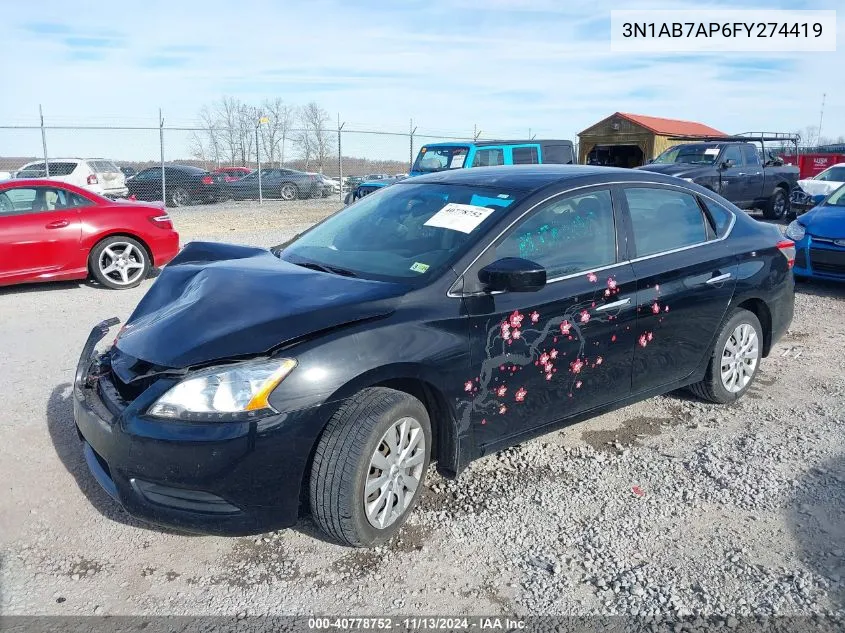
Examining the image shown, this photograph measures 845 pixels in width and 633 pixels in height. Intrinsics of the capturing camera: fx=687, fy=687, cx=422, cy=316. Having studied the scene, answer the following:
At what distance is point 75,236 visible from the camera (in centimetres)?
789

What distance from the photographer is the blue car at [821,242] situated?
806cm

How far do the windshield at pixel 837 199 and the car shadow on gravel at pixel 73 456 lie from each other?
29.2 ft

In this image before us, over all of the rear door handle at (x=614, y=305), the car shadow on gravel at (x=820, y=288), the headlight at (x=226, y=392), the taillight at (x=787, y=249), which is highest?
the taillight at (x=787, y=249)

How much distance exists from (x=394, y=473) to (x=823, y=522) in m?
2.07

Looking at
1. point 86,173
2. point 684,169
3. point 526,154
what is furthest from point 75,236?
point 86,173

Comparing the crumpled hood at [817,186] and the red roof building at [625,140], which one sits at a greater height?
the red roof building at [625,140]

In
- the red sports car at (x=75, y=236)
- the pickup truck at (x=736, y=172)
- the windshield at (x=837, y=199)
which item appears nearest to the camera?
the red sports car at (x=75, y=236)

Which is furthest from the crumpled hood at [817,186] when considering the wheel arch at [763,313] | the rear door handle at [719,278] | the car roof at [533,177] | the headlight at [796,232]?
the car roof at [533,177]

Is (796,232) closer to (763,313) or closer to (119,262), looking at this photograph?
(763,313)

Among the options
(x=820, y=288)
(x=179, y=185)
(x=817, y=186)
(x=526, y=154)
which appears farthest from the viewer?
(x=179, y=185)

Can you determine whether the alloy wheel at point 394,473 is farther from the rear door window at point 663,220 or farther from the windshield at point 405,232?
the rear door window at point 663,220

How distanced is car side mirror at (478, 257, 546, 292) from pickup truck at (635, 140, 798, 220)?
10.9 m

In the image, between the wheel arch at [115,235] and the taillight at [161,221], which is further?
the taillight at [161,221]

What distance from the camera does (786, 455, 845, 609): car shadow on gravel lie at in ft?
9.46
